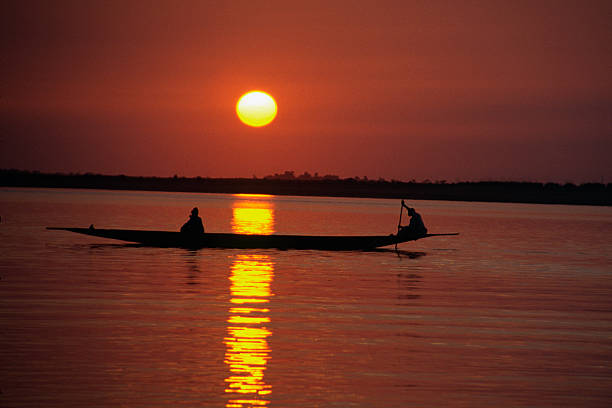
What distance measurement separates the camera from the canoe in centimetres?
3359

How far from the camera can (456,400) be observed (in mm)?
10648

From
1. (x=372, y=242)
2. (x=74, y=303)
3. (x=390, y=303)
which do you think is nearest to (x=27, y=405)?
(x=74, y=303)

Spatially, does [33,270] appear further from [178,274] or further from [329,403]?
[329,403]

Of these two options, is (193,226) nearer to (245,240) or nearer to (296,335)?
(245,240)

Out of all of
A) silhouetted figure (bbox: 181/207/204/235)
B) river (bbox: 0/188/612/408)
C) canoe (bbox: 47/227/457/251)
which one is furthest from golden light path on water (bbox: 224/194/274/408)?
canoe (bbox: 47/227/457/251)

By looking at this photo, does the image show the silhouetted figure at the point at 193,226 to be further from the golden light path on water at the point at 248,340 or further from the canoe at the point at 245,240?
the golden light path on water at the point at 248,340

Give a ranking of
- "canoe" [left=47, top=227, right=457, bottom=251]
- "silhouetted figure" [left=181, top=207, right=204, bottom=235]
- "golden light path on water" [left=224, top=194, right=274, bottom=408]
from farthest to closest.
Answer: "canoe" [left=47, top=227, right=457, bottom=251], "silhouetted figure" [left=181, top=207, right=204, bottom=235], "golden light path on water" [left=224, top=194, right=274, bottom=408]

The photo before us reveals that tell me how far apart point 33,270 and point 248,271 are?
6.23m

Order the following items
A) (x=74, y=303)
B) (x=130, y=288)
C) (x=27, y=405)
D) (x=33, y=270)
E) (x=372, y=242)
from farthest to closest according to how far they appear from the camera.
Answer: (x=372, y=242) → (x=33, y=270) → (x=130, y=288) → (x=74, y=303) → (x=27, y=405)

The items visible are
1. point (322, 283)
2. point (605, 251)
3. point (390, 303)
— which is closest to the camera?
point (390, 303)

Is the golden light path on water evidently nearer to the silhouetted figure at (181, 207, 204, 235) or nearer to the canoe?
the silhouetted figure at (181, 207, 204, 235)

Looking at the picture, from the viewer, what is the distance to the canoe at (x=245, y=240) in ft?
110

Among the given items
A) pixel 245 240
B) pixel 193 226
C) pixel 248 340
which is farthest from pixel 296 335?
pixel 245 240

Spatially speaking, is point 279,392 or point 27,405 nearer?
point 27,405
